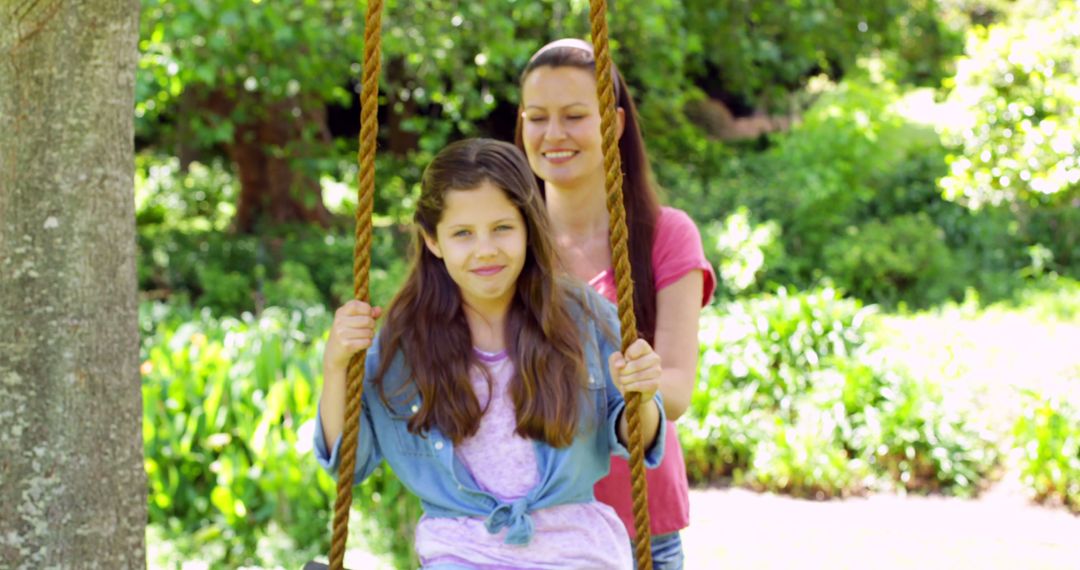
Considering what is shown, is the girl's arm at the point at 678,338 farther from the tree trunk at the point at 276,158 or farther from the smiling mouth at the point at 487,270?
the tree trunk at the point at 276,158

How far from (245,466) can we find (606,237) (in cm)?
281

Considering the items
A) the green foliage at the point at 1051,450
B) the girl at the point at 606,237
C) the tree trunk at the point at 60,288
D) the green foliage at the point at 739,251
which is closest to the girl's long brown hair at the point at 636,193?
the girl at the point at 606,237

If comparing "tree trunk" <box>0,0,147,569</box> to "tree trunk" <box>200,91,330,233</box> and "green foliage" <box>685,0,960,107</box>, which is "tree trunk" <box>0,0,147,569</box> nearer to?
"tree trunk" <box>200,91,330,233</box>

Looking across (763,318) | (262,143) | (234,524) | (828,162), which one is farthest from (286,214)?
(234,524)

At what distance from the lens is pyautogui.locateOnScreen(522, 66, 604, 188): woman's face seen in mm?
2514

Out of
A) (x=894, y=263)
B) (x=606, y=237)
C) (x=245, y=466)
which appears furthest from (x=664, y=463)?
(x=894, y=263)

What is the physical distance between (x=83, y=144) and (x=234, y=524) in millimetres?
2584

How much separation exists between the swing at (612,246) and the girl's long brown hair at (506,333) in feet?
0.40

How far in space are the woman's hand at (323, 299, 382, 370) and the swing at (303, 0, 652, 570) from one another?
0.02m

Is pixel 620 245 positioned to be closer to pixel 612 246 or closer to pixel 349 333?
pixel 612 246

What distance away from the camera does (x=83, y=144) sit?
2.62 meters

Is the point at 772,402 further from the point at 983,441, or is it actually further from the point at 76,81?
the point at 76,81

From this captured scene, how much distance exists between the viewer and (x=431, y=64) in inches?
312

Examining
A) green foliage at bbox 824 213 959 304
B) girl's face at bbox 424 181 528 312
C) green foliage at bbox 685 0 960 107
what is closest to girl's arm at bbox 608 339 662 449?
girl's face at bbox 424 181 528 312
